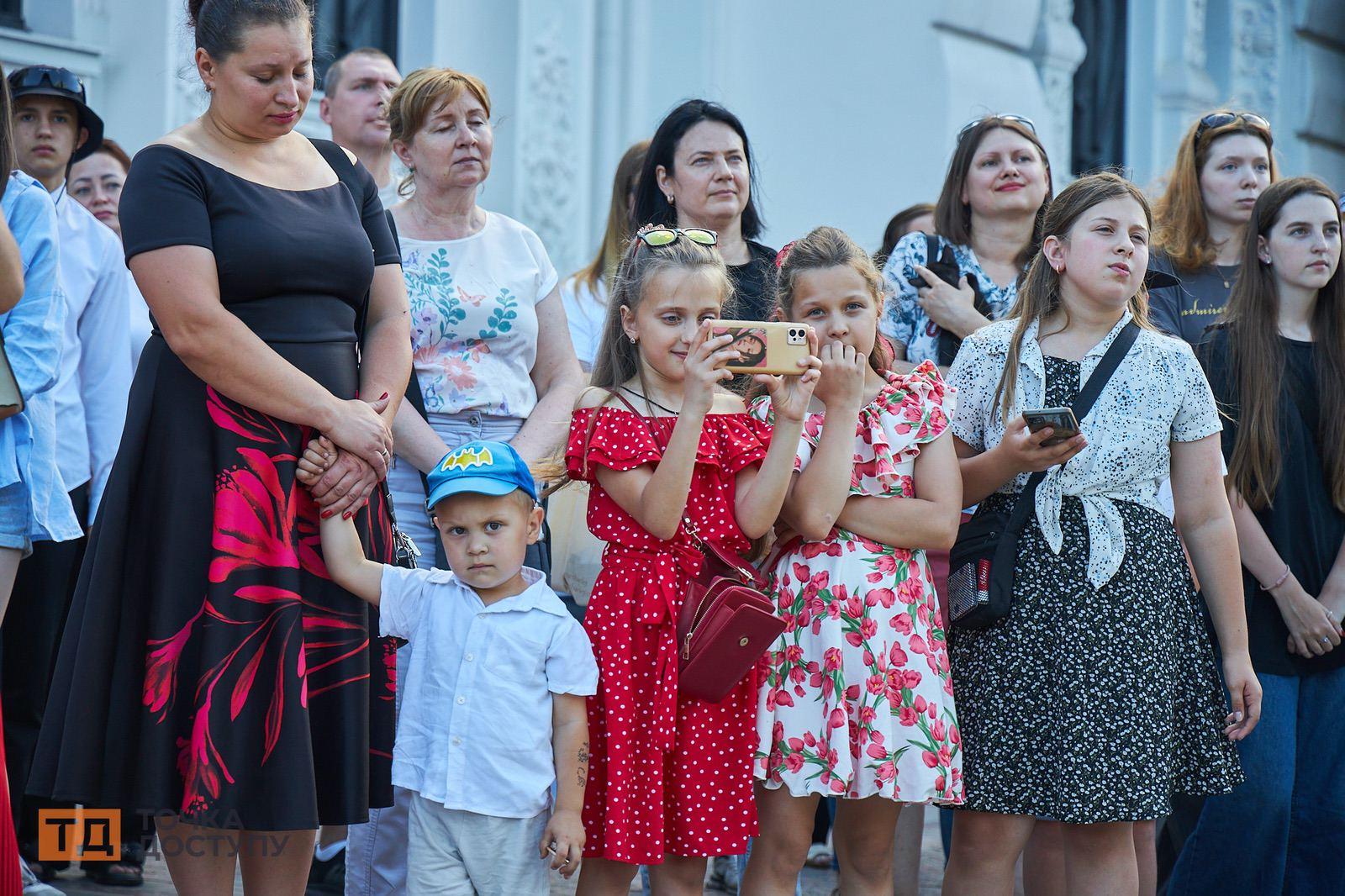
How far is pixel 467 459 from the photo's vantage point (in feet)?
10.4

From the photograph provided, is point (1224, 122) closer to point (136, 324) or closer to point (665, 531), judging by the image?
point (665, 531)

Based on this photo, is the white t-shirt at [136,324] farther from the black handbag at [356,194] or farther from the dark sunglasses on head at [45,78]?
the black handbag at [356,194]

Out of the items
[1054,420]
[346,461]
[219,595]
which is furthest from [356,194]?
[1054,420]

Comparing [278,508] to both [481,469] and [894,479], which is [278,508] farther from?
[894,479]

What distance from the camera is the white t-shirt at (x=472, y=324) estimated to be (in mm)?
4066

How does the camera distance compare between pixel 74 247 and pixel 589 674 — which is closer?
pixel 589 674

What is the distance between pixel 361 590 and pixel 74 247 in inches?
80.5

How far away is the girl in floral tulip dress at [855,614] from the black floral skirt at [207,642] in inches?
36.0

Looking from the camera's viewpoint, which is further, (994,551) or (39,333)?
(39,333)

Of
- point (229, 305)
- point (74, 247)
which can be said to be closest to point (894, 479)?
point (229, 305)

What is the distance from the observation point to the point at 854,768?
3.36 m

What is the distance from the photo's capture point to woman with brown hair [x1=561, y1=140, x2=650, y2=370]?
16.1ft

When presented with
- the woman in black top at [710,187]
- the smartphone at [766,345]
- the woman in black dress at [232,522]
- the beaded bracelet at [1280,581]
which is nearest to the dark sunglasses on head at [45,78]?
the woman in black top at [710,187]

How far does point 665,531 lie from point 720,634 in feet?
0.88
